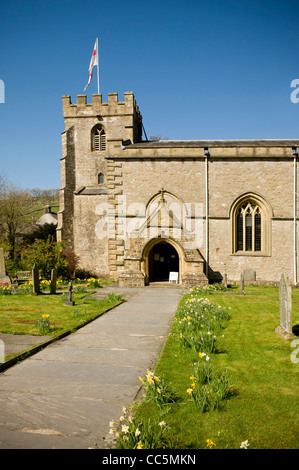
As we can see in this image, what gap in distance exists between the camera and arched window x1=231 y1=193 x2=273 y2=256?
17328 mm

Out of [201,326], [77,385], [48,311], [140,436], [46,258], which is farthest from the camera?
[46,258]

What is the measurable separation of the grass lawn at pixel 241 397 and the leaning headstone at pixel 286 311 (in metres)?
0.20

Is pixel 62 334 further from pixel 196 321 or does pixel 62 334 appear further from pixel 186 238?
pixel 186 238

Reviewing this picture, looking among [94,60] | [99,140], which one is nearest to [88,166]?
[99,140]

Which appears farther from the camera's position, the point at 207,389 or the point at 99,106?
the point at 99,106

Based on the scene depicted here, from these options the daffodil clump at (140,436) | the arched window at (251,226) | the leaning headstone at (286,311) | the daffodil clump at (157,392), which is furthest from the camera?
the arched window at (251,226)

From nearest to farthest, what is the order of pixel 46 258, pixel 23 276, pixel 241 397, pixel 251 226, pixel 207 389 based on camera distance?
pixel 207 389
pixel 241 397
pixel 251 226
pixel 46 258
pixel 23 276

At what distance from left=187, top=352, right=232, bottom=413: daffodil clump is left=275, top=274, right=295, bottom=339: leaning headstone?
9.83 feet

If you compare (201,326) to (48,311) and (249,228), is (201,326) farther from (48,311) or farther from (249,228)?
(249,228)

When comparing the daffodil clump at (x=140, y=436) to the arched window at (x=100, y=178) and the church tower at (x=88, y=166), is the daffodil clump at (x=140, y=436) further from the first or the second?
the arched window at (x=100, y=178)

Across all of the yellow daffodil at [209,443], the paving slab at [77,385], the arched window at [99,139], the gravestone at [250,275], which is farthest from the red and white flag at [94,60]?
the yellow daffodil at [209,443]

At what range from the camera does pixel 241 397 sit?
15.2 ft

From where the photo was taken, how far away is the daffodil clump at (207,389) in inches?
168

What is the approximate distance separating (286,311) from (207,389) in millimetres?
3686
